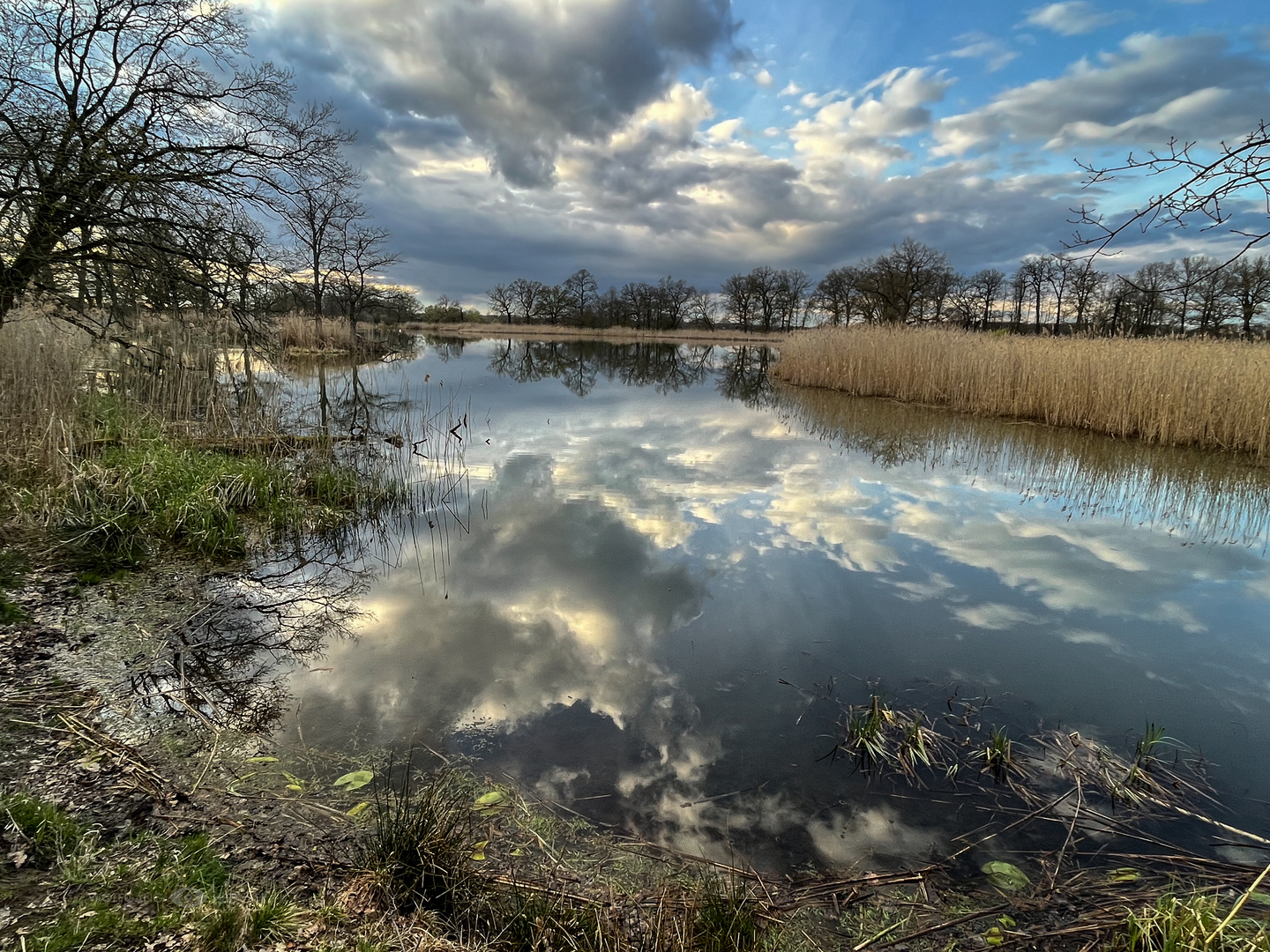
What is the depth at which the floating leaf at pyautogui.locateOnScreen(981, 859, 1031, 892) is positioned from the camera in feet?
5.89

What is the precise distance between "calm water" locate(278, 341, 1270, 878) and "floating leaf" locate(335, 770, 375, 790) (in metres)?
0.22

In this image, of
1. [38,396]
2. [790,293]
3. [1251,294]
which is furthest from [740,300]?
[38,396]

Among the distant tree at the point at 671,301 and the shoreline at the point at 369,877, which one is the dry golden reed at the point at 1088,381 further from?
the distant tree at the point at 671,301

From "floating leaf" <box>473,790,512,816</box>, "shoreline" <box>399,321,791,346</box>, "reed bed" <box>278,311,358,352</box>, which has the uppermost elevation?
"shoreline" <box>399,321,791,346</box>

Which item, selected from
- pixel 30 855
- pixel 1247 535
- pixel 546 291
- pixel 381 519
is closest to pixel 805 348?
pixel 1247 535

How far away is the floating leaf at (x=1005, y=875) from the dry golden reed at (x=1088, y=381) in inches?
365

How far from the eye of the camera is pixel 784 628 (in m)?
3.44

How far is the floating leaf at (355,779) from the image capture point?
211cm

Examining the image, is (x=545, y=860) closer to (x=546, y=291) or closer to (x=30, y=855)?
(x=30, y=855)

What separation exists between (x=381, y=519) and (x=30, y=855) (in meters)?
3.93

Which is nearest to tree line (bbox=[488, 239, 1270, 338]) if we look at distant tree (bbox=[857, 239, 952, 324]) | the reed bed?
distant tree (bbox=[857, 239, 952, 324])

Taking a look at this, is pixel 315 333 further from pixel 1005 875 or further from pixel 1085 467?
pixel 1005 875

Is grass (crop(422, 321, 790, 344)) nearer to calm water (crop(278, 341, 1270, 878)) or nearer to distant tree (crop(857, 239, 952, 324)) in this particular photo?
distant tree (crop(857, 239, 952, 324))

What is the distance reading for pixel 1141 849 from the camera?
6.38ft
